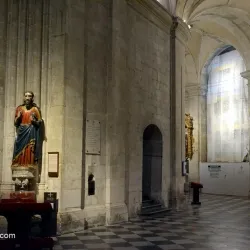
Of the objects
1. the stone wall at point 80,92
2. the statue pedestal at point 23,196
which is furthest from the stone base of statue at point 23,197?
the stone wall at point 80,92

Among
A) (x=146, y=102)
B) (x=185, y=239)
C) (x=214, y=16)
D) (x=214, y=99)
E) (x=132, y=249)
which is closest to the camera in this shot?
(x=132, y=249)

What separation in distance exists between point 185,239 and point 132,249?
4.78ft

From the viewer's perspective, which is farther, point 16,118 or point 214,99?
point 214,99

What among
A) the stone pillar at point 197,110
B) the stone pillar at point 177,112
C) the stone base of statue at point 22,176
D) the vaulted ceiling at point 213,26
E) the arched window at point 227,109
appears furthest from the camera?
the stone pillar at point 197,110

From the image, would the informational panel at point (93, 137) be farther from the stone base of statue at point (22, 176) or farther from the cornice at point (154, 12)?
the cornice at point (154, 12)

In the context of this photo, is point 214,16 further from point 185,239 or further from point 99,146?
point 185,239

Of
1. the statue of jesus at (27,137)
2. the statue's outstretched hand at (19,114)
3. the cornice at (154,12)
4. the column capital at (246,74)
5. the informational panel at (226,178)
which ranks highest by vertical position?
the cornice at (154,12)

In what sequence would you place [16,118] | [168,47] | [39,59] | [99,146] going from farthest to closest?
1. [168,47]
2. [99,146]
3. [39,59]
4. [16,118]

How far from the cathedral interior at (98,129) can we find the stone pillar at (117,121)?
3 cm

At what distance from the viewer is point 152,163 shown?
13.3 meters

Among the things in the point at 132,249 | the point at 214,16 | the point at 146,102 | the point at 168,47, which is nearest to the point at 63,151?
the point at 132,249

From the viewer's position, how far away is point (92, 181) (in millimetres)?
9734

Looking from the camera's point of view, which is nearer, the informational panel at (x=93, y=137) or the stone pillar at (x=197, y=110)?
the informational panel at (x=93, y=137)

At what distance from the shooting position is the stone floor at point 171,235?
750cm
